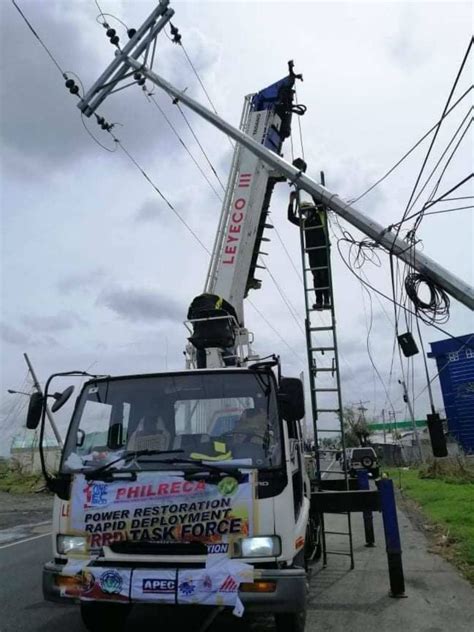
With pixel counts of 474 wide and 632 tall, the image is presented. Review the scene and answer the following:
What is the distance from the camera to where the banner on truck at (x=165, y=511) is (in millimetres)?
4148

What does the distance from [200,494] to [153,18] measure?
827 centimetres

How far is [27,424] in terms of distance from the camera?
4930 millimetres

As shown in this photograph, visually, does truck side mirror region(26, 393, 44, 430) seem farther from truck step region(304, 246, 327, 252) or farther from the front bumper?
truck step region(304, 246, 327, 252)

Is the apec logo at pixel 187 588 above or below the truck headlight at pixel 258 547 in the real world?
below

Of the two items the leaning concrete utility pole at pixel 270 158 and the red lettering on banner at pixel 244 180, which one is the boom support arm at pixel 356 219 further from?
the red lettering on banner at pixel 244 180

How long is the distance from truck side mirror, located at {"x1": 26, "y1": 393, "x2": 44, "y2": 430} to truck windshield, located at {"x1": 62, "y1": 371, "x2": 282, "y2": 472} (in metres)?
0.32

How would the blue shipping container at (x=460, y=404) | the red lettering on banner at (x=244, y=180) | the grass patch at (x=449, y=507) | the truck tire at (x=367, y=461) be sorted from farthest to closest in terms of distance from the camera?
the blue shipping container at (x=460, y=404) < the truck tire at (x=367, y=461) < the red lettering on banner at (x=244, y=180) < the grass patch at (x=449, y=507)

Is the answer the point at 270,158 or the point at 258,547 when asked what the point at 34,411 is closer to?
the point at 258,547

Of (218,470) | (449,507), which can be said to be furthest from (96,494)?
(449,507)

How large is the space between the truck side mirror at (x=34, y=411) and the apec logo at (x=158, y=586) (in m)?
1.75

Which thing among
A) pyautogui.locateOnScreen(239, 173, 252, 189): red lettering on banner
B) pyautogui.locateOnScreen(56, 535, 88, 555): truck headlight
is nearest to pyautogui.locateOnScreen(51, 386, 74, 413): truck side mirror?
pyautogui.locateOnScreen(56, 535, 88, 555): truck headlight

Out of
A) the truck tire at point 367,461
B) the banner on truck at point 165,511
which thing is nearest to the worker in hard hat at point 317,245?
the banner on truck at point 165,511

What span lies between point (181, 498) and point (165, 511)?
16cm

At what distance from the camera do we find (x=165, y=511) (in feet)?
13.9
